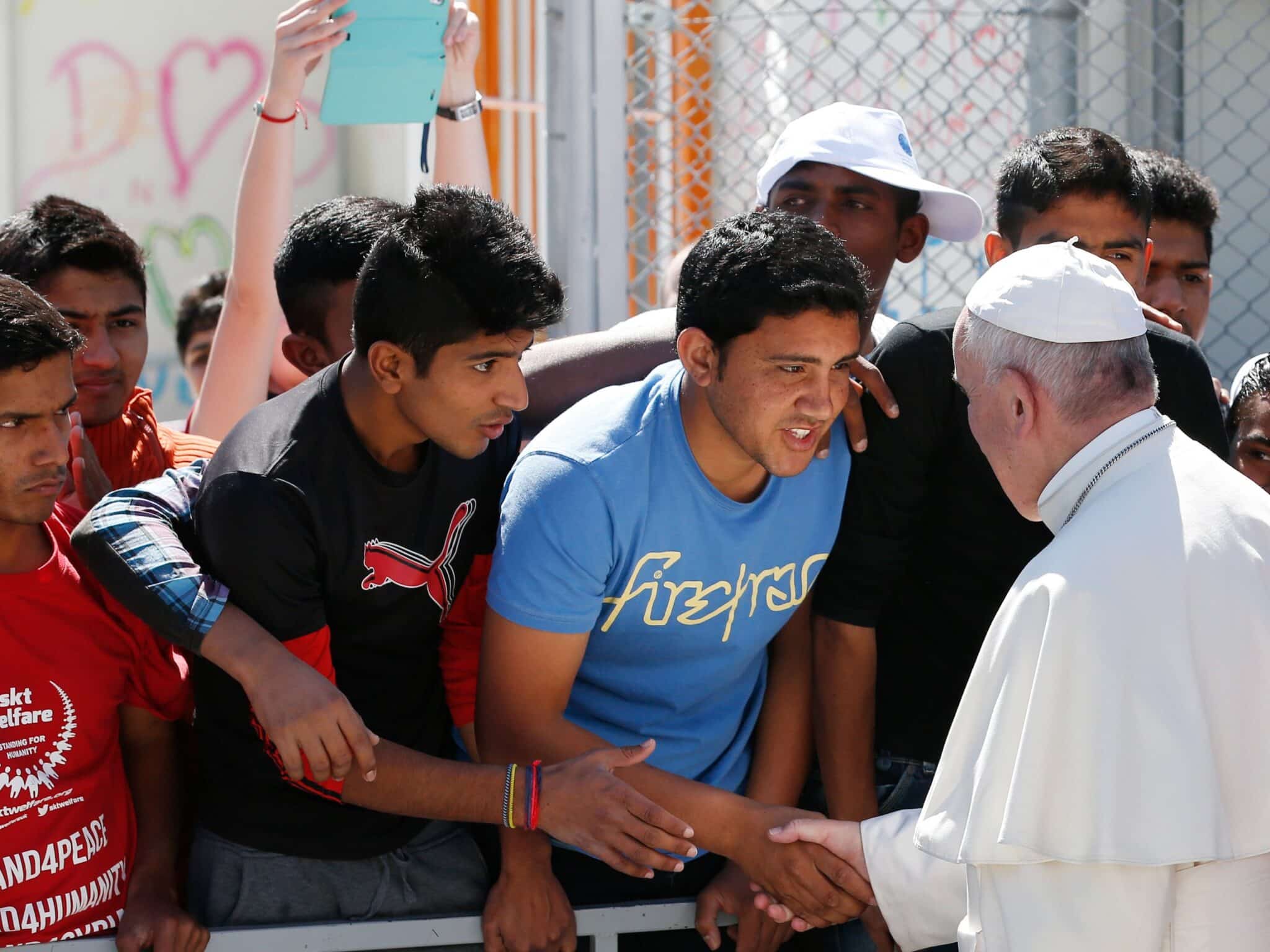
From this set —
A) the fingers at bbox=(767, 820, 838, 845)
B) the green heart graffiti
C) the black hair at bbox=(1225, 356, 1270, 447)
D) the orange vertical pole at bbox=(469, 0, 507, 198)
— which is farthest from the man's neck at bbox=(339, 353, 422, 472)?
the green heart graffiti

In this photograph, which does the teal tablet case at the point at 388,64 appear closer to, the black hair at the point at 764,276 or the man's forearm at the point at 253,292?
the man's forearm at the point at 253,292

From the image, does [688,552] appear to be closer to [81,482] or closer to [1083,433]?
[1083,433]

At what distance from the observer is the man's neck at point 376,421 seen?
2326 mm

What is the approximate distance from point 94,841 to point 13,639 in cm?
36

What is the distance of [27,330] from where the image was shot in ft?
7.76

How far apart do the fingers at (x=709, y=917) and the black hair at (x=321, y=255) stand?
1.45 m

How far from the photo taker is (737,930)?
2.44m

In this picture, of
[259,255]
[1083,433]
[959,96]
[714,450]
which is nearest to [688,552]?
[714,450]

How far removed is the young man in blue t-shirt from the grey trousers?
0.17m

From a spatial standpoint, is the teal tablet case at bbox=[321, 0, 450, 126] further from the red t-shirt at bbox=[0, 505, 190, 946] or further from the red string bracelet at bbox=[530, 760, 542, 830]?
the red string bracelet at bbox=[530, 760, 542, 830]

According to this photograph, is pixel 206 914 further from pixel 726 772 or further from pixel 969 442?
pixel 969 442

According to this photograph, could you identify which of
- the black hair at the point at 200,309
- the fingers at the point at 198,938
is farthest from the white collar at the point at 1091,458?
the black hair at the point at 200,309

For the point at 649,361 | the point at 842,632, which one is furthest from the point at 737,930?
the point at 649,361

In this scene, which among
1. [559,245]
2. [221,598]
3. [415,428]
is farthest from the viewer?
[559,245]
